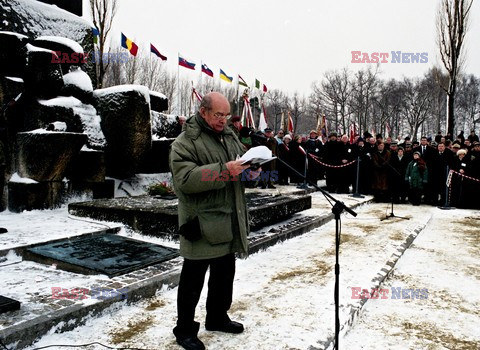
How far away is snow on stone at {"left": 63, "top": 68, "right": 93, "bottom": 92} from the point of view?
25.2ft

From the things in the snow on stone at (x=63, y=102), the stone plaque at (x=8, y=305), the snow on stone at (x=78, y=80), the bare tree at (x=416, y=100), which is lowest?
the stone plaque at (x=8, y=305)

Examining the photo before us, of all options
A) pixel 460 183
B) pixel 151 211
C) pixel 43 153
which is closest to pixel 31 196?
pixel 43 153

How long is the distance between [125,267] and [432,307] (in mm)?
3008

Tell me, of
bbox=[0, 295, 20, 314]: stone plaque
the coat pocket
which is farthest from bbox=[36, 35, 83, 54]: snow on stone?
the coat pocket

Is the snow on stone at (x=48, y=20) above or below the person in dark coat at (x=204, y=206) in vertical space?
above

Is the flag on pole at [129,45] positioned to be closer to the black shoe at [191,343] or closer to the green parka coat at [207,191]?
the green parka coat at [207,191]

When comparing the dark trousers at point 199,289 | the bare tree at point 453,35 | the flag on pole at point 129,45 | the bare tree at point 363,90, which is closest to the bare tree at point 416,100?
the bare tree at point 363,90

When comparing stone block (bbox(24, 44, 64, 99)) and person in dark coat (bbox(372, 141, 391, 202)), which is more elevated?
stone block (bbox(24, 44, 64, 99))

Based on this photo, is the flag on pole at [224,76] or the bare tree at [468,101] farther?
the bare tree at [468,101]

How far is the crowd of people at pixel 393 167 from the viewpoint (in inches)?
441

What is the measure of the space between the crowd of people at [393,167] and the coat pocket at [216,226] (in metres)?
7.51

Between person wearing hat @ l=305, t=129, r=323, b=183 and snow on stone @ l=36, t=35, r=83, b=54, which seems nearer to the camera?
snow on stone @ l=36, t=35, r=83, b=54

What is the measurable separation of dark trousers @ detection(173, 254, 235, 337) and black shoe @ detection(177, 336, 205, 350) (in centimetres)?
4

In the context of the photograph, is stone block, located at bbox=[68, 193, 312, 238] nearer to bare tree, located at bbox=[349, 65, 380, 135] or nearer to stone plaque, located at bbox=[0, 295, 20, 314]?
stone plaque, located at bbox=[0, 295, 20, 314]
